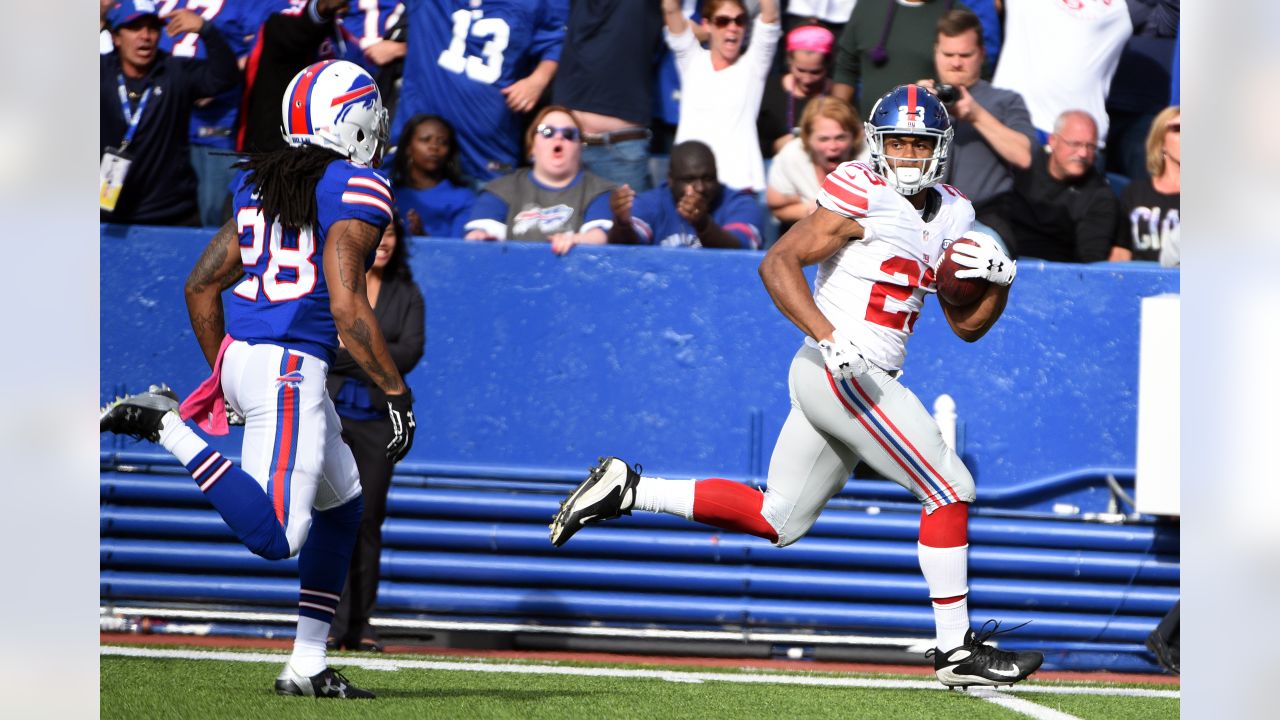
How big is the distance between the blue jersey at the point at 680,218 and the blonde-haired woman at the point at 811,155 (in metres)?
0.12

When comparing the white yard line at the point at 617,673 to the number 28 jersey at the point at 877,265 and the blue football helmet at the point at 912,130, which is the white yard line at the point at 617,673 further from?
the blue football helmet at the point at 912,130

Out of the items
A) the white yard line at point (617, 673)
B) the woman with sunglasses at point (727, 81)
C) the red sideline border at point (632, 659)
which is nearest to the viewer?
the white yard line at point (617, 673)

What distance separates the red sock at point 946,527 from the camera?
4.10 metres

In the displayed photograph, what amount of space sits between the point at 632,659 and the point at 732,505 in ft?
6.91

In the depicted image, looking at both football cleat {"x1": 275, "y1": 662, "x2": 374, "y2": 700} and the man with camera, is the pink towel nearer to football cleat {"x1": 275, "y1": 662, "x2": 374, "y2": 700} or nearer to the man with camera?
football cleat {"x1": 275, "y1": 662, "x2": 374, "y2": 700}

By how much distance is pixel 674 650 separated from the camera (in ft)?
21.1

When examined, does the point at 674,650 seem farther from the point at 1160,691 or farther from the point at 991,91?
the point at 991,91

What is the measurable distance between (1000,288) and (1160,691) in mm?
1947

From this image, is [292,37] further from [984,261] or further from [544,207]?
[984,261]

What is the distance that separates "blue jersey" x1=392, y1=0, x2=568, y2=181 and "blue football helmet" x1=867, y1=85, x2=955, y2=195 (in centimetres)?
297

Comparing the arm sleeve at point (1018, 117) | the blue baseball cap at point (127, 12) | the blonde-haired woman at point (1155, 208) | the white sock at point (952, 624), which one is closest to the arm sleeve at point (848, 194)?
the white sock at point (952, 624)

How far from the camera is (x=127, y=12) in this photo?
6.99 m
